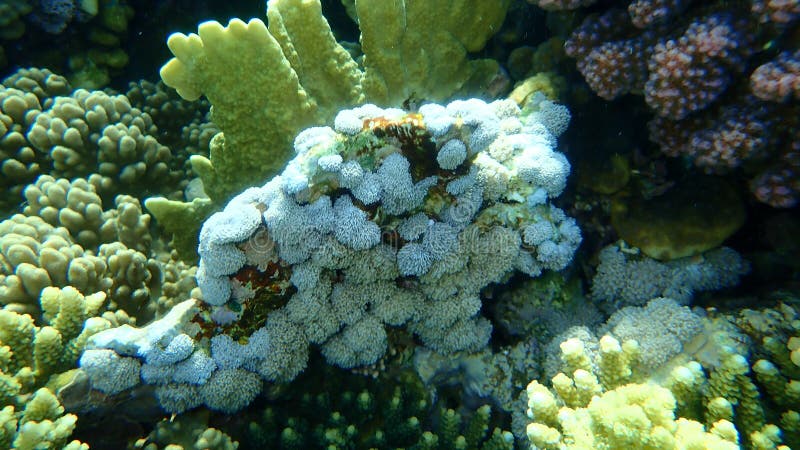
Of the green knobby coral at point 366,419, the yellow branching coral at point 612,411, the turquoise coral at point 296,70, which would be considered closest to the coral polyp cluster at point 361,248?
the green knobby coral at point 366,419

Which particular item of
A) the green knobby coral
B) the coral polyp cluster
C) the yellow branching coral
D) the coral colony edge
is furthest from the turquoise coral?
the yellow branching coral

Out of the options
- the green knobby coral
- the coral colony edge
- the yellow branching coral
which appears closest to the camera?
the yellow branching coral

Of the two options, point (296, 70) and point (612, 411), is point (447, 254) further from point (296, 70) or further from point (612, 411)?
point (296, 70)

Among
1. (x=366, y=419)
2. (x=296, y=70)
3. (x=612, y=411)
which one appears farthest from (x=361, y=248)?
(x=296, y=70)

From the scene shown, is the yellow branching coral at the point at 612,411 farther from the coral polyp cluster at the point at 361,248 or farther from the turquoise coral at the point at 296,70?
the turquoise coral at the point at 296,70

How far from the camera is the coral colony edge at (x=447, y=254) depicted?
2543 millimetres

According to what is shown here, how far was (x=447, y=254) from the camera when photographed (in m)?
2.80

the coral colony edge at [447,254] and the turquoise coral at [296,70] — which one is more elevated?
the turquoise coral at [296,70]

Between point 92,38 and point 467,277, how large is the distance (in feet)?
17.3

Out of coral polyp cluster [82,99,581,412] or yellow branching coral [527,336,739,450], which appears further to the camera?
coral polyp cluster [82,99,581,412]

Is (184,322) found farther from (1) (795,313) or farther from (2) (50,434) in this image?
(1) (795,313)

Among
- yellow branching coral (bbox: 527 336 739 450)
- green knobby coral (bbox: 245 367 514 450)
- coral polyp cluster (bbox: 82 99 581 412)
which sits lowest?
yellow branching coral (bbox: 527 336 739 450)

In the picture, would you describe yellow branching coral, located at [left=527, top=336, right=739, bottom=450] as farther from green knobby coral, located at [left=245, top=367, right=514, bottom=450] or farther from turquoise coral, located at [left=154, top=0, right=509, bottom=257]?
turquoise coral, located at [left=154, top=0, right=509, bottom=257]

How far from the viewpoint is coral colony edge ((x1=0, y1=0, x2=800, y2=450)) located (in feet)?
8.34
